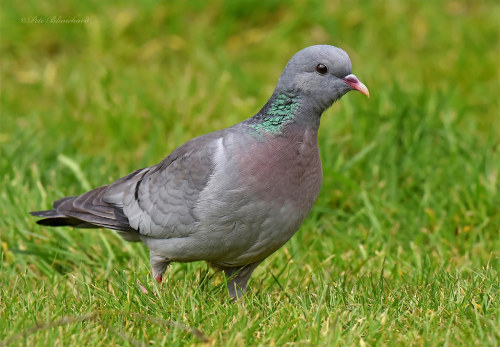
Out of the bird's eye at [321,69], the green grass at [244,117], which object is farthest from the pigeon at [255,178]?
the green grass at [244,117]

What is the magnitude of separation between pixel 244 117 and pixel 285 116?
259 centimetres

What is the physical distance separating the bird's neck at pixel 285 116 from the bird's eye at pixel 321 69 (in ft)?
0.48

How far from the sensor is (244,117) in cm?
622

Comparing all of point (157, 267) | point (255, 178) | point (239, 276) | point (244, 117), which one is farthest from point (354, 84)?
point (244, 117)

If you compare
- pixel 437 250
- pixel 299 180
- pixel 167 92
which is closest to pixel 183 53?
pixel 167 92

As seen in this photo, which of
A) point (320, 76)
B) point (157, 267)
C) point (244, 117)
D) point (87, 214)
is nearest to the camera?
point (320, 76)

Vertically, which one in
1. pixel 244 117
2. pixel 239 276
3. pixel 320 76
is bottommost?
pixel 239 276

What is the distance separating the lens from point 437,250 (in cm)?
472

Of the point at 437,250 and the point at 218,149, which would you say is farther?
the point at 437,250

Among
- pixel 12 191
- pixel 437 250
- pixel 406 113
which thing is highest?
pixel 12 191

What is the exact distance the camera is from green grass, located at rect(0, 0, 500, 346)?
3.29m

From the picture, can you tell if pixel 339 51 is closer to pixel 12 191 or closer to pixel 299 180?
pixel 299 180

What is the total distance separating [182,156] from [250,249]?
0.61 metres

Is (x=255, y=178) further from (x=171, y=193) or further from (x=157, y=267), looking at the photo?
(x=157, y=267)
